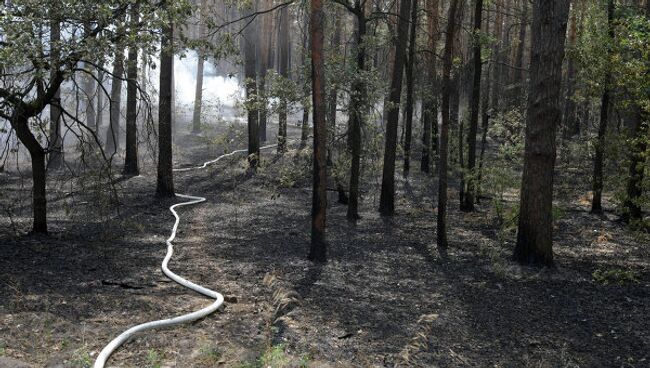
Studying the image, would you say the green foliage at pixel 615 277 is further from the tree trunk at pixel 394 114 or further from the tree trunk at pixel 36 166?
the tree trunk at pixel 36 166

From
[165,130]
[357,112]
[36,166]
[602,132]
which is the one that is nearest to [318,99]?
[357,112]

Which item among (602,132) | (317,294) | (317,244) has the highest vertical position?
(602,132)

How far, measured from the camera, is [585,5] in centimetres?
2198

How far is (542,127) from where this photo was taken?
29.3 feet

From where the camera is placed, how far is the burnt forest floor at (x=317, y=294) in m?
5.48

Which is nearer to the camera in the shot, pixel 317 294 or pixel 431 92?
pixel 317 294

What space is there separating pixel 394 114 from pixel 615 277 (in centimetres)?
608

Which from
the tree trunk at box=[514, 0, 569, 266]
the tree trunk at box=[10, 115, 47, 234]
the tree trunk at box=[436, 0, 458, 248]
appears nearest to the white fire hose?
the tree trunk at box=[10, 115, 47, 234]

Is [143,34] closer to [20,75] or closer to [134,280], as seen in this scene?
[20,75]

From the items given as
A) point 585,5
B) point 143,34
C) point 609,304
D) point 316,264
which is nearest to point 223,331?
Result: point 316,264

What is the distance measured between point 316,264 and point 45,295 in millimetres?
3944

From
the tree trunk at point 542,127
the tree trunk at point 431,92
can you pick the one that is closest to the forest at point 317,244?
the tree trunk at point 542,127

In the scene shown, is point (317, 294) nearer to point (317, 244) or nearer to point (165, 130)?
point (317, 244)

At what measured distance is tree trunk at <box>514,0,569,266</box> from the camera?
8.85 metres
